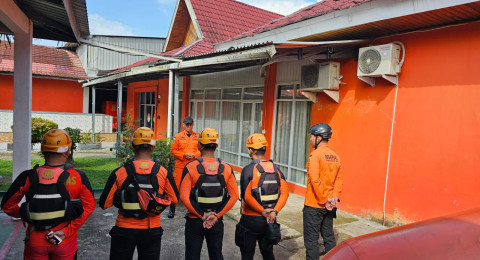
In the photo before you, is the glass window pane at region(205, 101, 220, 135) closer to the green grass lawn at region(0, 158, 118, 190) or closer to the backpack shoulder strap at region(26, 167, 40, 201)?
the green grass lawn at region(0, 158, 118, 190)

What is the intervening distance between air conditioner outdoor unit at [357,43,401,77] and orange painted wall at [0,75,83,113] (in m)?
16.3

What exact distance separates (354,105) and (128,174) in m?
4.59

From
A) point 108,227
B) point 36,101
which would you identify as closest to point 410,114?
point 108,227

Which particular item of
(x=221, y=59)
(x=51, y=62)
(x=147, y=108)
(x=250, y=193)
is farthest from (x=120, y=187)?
(x=51, y=62)

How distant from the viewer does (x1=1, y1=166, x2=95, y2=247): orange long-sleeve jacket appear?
253 cm

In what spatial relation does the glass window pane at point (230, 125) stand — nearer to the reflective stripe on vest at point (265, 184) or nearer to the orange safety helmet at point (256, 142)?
the orange safety helmet at point (256, 142)

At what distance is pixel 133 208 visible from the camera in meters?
2.79

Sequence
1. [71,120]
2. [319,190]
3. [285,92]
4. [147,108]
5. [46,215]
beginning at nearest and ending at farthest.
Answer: [46,215], [319,190], [285,92], [71,120], [147,108]

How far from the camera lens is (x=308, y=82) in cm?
665

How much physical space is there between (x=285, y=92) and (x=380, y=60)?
2.96m

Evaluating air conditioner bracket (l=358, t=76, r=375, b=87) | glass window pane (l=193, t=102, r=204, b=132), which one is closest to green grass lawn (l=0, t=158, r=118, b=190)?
glass window pane (l=193, t=102, r=204, b=132)

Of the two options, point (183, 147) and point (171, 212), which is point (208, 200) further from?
point (171, 212)

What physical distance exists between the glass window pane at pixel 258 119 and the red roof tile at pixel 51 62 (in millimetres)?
12284

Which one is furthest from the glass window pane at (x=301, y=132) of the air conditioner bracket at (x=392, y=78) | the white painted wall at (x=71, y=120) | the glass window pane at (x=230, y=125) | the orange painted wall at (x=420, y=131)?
the white painted wall at (x=71, y=120)
